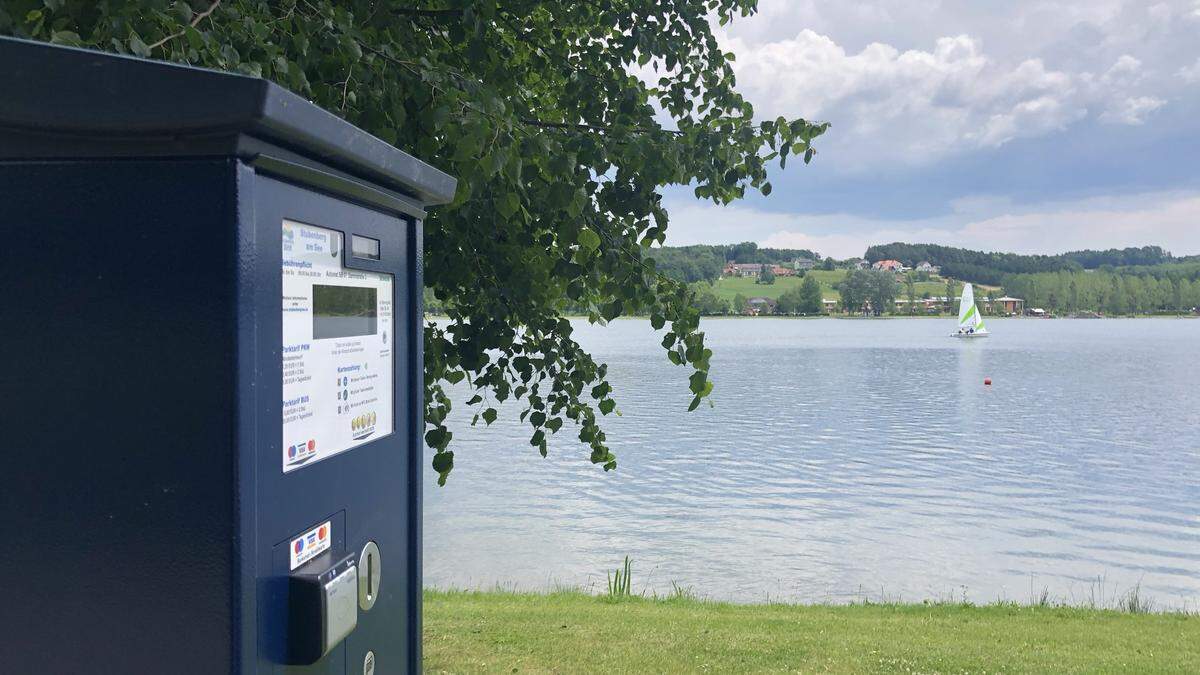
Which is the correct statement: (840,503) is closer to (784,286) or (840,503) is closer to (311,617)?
(311,617)

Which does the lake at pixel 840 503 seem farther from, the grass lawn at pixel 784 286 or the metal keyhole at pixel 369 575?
the grass lawn at pixel 784 286

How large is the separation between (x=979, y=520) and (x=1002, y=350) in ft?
226

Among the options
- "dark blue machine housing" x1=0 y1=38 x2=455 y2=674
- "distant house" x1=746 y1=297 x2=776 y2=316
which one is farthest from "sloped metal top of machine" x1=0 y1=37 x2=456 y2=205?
"distant house" x1=746 y1=297 x2=776 y2=316

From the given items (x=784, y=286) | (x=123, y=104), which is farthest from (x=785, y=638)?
(x=784, y=286)

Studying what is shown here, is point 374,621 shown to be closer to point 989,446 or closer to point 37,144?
point 37,144

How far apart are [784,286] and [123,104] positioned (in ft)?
463

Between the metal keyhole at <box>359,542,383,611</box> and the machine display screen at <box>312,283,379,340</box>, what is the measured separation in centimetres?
43

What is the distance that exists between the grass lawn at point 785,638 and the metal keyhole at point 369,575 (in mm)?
4399

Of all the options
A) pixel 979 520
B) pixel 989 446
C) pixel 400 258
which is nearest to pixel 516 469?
pixel 979 520

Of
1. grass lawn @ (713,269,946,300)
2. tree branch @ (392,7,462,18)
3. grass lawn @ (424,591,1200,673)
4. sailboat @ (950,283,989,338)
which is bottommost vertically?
grass lawn @ (424,591,1200,673)

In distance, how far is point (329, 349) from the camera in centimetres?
184

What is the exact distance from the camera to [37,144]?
59.3 inches

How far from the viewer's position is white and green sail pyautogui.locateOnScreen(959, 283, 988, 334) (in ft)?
306

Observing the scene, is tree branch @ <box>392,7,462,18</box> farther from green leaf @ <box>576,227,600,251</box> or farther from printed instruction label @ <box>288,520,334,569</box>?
printed instruction label @ <box>288,520,334,569</box>
